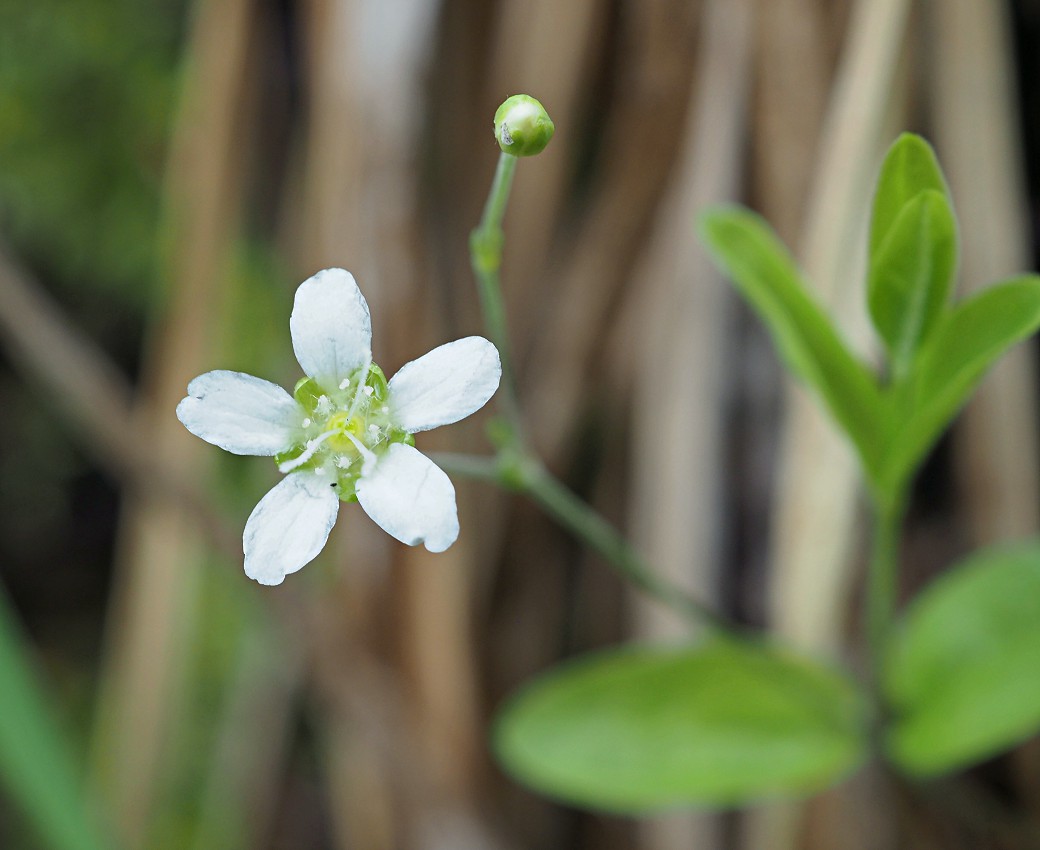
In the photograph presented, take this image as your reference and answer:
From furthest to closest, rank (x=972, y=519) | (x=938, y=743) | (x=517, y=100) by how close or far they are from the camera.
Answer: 1. (x=972, y=519)
2. (x=938, y=743)
3. (x=517, y=100)

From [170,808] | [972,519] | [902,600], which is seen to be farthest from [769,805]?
[170,808]

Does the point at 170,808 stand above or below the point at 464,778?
below

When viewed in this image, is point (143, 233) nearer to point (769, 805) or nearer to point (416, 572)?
point (416, 572)

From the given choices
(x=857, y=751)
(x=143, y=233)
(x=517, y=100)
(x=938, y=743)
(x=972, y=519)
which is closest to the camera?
(x=517, y=100)

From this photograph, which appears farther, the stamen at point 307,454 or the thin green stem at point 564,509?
the thin green stem at point 564,509

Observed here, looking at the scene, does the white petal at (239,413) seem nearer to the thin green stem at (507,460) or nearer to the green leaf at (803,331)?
the thin green stem at (507,460)

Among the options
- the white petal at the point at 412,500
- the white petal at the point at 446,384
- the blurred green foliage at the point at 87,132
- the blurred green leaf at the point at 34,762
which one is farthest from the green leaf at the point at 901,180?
the blurred green foliage at the point at 87,132

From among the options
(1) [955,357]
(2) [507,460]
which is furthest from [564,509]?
(1) [955,357]

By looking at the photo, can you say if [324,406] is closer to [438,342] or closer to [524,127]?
[524,127]
